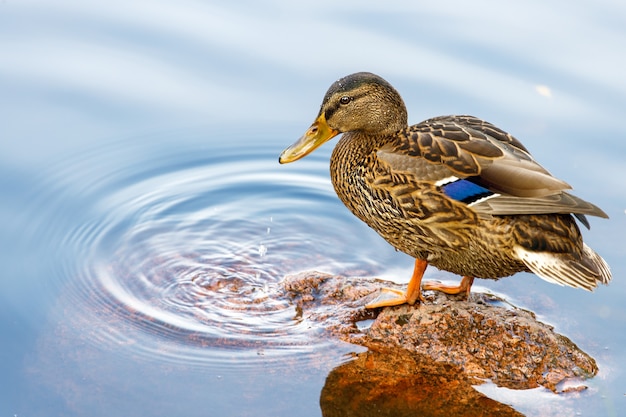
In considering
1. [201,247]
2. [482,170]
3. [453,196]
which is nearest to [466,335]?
[453,196]

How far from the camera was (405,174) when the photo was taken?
539 cm

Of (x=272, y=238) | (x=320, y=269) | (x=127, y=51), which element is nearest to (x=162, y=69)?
(x=127, y=51)

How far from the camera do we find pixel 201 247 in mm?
6441

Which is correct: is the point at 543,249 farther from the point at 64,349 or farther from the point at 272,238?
the point at 64,349

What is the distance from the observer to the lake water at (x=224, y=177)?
5078 mm

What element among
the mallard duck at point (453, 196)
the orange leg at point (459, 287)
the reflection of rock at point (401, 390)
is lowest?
the reflection of rock at point (401, 390)

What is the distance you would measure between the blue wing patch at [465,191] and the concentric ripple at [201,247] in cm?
113

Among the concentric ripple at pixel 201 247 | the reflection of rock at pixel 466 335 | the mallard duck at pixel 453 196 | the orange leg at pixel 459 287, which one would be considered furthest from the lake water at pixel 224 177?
the mallard duck at pixel 453 196

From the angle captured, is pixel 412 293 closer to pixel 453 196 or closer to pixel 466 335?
pixel 466 335

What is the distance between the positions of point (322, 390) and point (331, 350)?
14.2 inches

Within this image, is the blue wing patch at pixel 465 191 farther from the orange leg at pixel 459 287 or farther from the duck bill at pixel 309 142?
the duck bill at pixel 309 142

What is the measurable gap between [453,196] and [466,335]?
799mm

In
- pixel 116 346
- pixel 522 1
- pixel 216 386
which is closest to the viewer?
pixel 216 386

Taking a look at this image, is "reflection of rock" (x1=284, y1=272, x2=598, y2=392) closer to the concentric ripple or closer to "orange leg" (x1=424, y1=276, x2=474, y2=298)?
"orange leg" (x1=424, y1=276, x2=474, y2=298)
